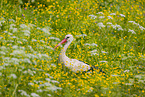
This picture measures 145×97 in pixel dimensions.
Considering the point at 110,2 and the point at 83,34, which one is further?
the point at 110,2

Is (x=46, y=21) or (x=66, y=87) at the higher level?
(x=46, y=21)

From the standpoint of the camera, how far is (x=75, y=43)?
6156mm

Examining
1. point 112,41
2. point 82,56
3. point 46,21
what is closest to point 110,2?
point 112,41

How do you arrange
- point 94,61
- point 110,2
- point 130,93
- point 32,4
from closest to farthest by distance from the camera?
1. point 130,93
2. point 94,61
3. point 32,4
4. point 110,2

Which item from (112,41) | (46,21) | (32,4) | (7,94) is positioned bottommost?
(7,94)

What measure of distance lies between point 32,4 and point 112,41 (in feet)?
10.6

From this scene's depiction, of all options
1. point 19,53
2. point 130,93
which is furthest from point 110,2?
point 19,53

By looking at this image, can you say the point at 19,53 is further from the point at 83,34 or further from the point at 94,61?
the point at 83,34

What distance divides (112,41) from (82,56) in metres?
1.50

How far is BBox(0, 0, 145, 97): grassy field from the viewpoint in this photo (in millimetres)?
4016

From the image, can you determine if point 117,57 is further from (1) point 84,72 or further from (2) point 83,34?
(1) point 84,72

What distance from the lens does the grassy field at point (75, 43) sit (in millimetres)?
4016

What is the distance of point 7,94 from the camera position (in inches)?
143

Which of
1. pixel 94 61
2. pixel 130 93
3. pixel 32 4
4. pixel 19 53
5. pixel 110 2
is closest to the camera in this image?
pixel 19 53
